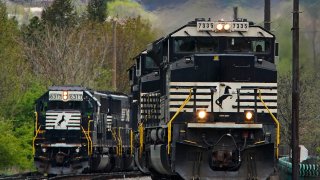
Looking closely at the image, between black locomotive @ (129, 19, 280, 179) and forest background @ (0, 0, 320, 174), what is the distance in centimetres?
665

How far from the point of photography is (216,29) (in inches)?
824

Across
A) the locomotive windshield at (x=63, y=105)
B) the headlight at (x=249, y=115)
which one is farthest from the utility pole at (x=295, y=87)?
the locomotive windshield at (x=63, y=105)

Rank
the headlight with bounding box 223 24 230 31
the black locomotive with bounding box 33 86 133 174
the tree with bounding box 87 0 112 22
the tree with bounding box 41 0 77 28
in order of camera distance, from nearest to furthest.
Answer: the headlight with bounding box 223 24 230 31, the black locomotive with bounding box 33 86 133 174, the tree with bounding box 41 0 77 28, the tree with bounding box 87 0 112 22

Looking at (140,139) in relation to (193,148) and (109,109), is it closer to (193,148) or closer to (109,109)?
(193,148)

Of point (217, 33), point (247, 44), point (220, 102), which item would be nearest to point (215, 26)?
point (217, 33)

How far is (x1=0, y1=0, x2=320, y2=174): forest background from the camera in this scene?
2820cm

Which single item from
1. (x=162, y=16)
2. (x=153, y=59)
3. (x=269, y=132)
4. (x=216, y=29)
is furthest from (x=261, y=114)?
(x=162, y=16)

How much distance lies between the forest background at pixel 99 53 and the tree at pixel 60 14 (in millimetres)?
88

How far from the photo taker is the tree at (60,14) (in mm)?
82062

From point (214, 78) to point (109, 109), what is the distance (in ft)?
58.6

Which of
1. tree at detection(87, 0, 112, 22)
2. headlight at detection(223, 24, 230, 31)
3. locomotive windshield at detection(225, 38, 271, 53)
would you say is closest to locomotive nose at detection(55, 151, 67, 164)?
locomotive windshield at detection(225, 38, 271, 53)

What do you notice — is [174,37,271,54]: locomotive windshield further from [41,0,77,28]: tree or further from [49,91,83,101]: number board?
[41,0,77,28]: tree

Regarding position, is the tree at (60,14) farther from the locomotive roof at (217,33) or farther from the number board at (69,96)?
the locomotive roof at (217,33)

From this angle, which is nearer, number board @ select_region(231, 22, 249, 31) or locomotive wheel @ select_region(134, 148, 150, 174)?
number board @ select_region(231, 22, 249, 31)
